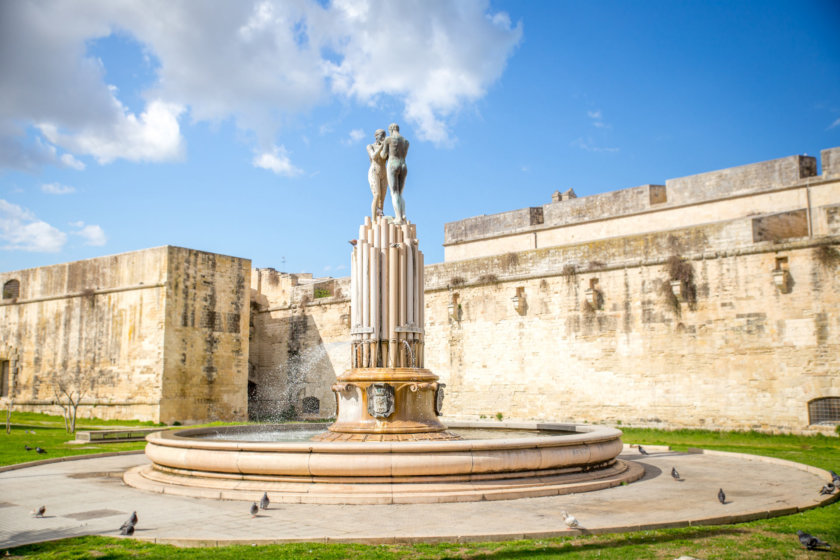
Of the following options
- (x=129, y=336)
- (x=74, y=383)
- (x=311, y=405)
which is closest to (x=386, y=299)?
(x=129, y=336)

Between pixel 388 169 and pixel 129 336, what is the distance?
1805cm

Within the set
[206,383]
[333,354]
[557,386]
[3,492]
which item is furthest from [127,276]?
[3,492]

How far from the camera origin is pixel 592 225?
27484 millimetres

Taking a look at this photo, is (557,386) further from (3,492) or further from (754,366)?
(3,492)

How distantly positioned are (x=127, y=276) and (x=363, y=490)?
828 inches

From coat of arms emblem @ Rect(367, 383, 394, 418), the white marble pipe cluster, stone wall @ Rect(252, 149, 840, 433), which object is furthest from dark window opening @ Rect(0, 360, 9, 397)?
coat of arms emblem @ Rect(367, 383, 394, 418)

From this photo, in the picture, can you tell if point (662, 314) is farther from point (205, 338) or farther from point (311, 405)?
point (205, 338)

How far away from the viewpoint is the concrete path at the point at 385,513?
6125 mm

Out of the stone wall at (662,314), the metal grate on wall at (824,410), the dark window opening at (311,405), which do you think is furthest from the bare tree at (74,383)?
the metal grate on wall at (824,410)

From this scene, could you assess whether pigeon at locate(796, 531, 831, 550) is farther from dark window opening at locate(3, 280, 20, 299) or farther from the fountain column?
dark window opening at locate(3, 280, 20, 299)

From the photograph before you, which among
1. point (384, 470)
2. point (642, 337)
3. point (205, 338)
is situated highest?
point (205, 338)

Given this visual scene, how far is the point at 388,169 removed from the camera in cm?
1097

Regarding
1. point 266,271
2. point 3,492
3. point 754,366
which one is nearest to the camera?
point 3,492

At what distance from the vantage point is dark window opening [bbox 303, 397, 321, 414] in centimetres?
2798
